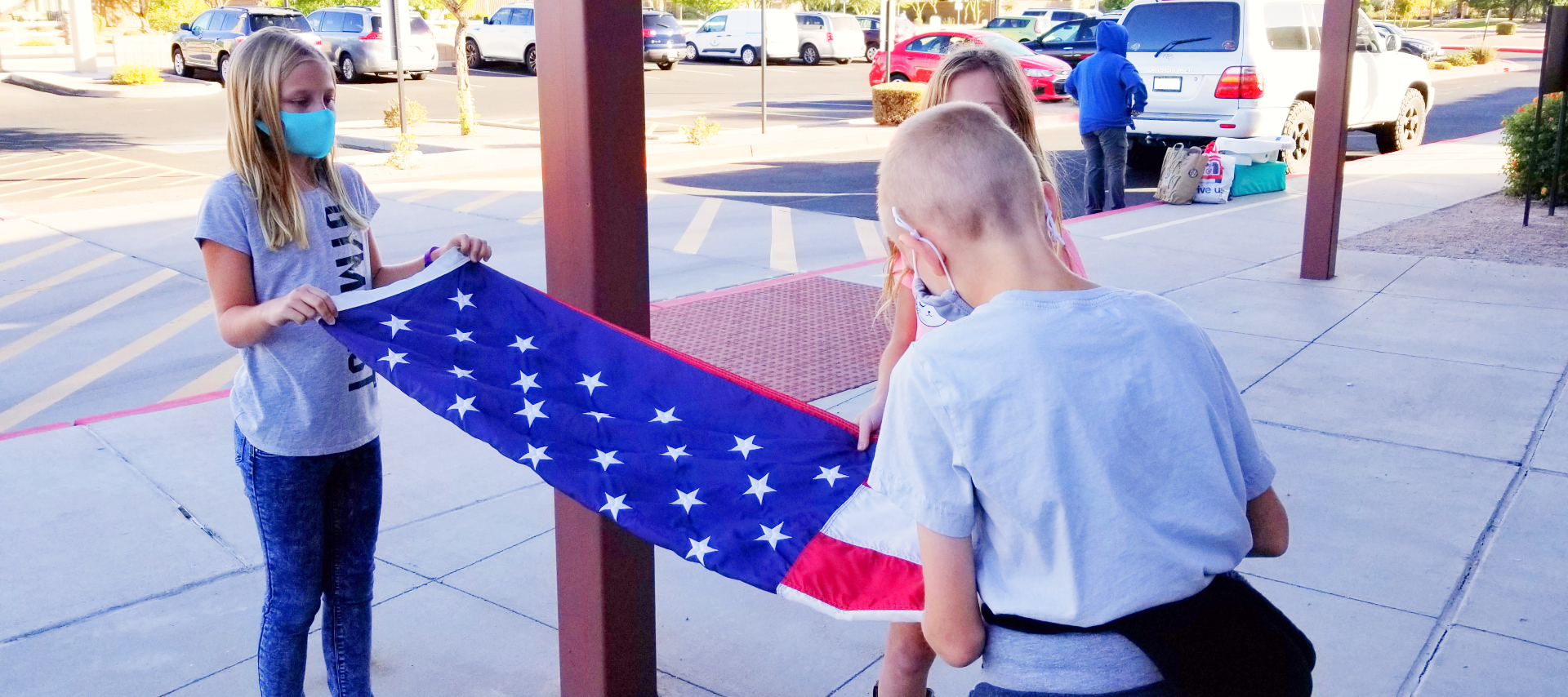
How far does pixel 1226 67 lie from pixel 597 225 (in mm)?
11275

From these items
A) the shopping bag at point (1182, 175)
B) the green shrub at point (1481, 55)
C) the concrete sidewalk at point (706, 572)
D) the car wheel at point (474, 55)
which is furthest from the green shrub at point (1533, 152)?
the green shrub at point (1481, 55)

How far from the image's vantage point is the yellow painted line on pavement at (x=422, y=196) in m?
12.3

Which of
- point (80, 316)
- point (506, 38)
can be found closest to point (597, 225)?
point (80, 316)

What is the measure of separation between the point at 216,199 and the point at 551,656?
1.60 metres

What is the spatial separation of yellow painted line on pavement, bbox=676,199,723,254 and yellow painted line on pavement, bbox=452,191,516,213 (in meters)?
2.09

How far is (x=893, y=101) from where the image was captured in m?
20.0

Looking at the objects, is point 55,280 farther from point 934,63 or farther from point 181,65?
point 181,65

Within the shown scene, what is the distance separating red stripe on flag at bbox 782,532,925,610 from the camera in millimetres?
2025

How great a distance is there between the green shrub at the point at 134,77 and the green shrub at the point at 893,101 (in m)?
16.9

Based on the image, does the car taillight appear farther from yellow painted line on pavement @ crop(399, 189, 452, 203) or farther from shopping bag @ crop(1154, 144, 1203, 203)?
yellow painted line on pavement @ crop(399, 189, 452, 203)

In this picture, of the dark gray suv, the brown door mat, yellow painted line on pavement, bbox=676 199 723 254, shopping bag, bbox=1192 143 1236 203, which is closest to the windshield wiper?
shopping bag, bbox=1192 143 1236 203

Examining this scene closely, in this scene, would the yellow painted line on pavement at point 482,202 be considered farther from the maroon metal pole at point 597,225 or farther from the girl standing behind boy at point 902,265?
the girl standing behind boy at point 902,265

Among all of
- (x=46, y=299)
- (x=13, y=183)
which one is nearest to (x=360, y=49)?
(x=13, y=183)

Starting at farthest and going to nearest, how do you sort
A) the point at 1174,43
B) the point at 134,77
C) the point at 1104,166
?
1. the point at 134,77
2. the point at 1174,43
3. the point at 1104,166
